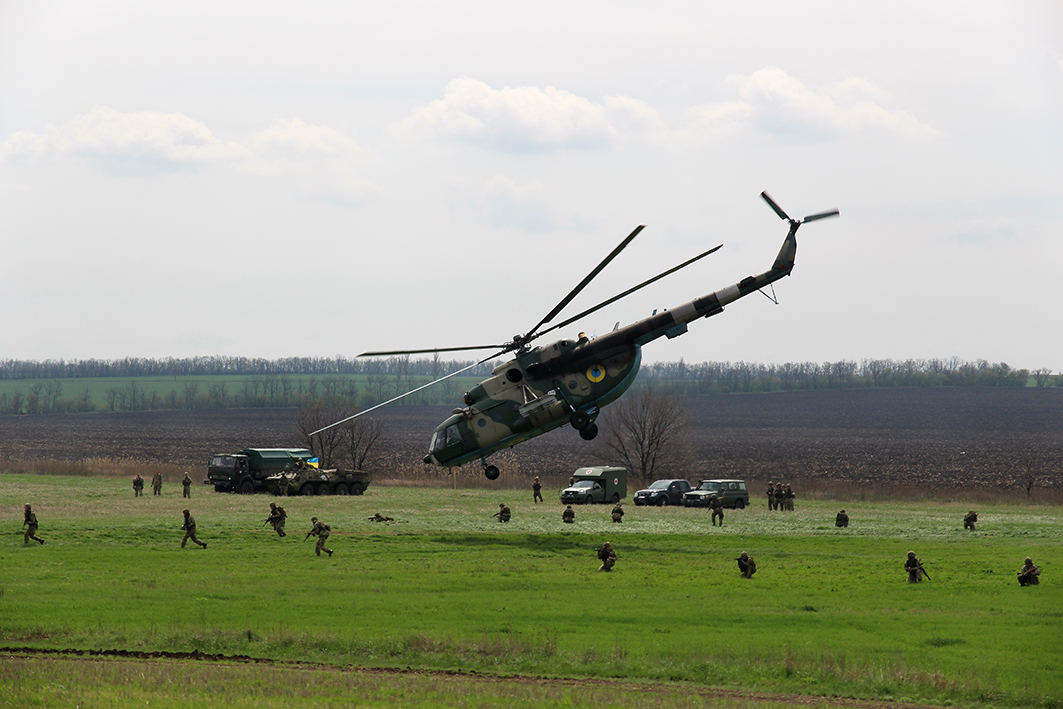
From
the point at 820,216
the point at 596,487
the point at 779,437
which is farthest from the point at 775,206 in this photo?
the point at 779,437

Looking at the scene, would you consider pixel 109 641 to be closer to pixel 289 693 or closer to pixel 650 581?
pixel 289 693

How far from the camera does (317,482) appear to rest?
5884 cm

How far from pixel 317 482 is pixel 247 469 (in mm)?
3810

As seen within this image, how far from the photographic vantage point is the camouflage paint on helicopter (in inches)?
1427

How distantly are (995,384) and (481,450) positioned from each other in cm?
17580

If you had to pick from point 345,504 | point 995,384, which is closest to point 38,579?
point 345,504

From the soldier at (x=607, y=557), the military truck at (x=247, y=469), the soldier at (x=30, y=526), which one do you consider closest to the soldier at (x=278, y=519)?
→ the soldier at (x=30, y=526)

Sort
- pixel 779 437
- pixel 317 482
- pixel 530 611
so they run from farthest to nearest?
pixel 779 437
pixel 317 482
pixel 530 611

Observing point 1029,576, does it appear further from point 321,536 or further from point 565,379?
point 321,536

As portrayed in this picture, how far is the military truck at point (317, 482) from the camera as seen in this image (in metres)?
57.5

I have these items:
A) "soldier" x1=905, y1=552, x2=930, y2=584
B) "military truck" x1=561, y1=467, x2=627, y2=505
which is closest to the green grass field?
"soldier" x1=905, y1=552, x2=930, y2=584

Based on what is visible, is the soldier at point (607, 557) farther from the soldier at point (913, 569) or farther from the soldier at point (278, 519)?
the soldier at point (278, 519)

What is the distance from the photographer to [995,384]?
7544 inches

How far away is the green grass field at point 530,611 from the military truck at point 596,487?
487 inches
